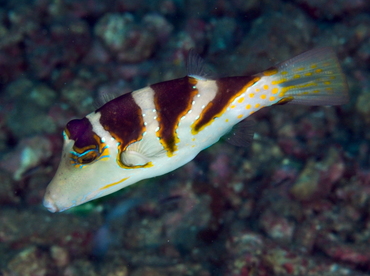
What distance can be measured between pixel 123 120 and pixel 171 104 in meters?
0.40

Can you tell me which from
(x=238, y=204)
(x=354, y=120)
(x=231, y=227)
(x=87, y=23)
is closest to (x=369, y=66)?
(x=354, y=120)

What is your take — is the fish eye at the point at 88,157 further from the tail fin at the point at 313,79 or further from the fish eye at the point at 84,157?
the tail fin at the point at 313,79

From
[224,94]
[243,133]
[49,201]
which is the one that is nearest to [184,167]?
[243,133]

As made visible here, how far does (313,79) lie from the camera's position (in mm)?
2553

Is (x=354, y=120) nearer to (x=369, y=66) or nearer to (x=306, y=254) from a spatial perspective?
(x=369, y=66)

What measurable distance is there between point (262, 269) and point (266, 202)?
0.96 metres

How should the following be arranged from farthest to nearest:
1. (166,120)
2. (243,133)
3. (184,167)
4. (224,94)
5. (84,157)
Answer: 1. (184,167)
2. (243,133)
3. (224,94)
4. (166,120)
5. (84,157)

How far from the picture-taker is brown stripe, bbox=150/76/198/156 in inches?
94.7

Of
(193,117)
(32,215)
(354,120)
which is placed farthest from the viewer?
(354,120)

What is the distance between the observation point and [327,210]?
3.81 meters

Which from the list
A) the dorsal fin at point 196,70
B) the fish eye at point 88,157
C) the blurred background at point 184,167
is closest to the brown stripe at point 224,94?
the dorsal fin at point 196,70

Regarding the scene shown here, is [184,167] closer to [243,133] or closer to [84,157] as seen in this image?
[243,133]

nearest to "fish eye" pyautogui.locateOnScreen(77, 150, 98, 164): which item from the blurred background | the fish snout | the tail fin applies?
the fish snout

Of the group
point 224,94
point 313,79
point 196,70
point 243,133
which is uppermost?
point 196,70
